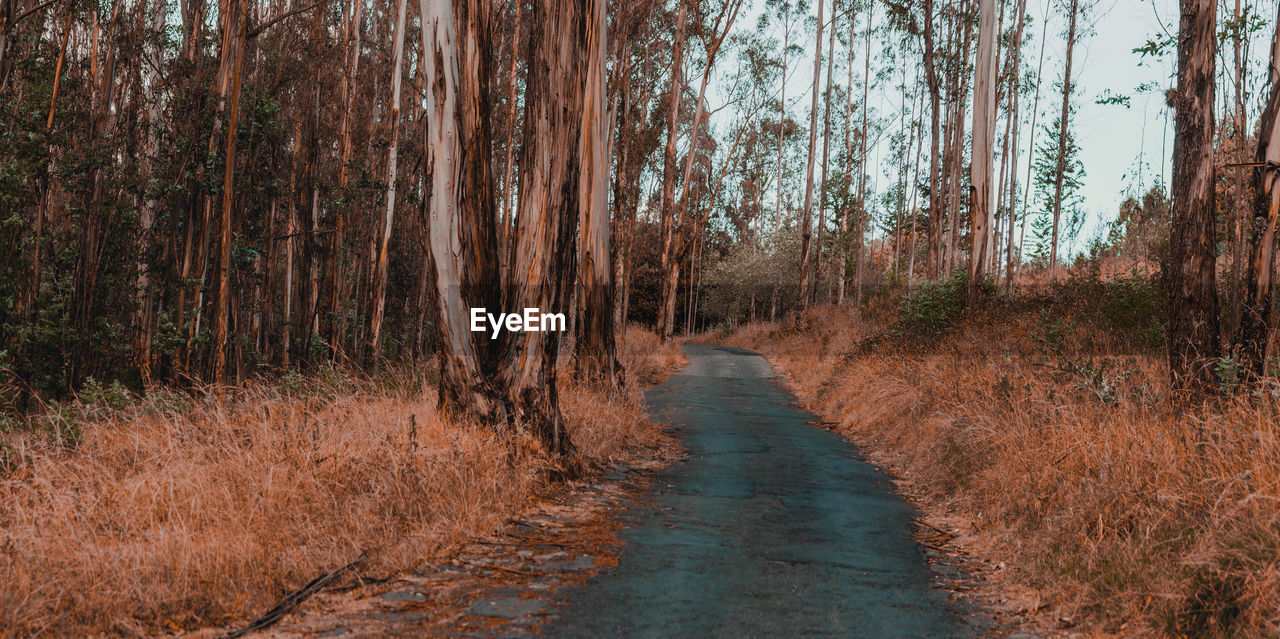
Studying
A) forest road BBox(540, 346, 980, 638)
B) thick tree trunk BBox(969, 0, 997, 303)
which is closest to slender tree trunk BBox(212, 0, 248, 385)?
forest road BBox(540, 346, 980, 638)

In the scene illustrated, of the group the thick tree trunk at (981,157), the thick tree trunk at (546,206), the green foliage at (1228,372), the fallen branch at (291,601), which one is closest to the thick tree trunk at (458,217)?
the thick tree trunk at (546,206)

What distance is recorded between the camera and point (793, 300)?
4878 cm

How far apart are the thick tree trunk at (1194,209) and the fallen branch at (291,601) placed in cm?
676

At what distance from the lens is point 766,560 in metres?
5.08

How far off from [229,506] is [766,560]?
2.85 m

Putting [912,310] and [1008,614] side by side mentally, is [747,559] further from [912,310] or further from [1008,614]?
[912,310]

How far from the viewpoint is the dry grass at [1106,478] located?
3936 millimetres

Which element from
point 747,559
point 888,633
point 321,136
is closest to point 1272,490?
point 888,633

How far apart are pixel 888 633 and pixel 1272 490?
2104 millimetres

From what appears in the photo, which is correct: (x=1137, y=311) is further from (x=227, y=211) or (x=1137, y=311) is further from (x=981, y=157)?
(x=227, y=211)

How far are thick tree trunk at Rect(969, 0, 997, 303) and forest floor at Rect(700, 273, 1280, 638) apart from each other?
3.61 meters

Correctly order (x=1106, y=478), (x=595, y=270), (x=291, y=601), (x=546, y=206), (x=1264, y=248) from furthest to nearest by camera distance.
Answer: (x=595, y=270), (x=546, y=206), (x=1264, y=248), (x=1106, y=478), (x=291, y=601)

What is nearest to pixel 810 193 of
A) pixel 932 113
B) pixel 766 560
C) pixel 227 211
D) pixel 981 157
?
pixel 932 113

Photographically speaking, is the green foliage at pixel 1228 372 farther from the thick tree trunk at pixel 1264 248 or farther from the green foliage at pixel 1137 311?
the green foliage at pixel 1137 311
